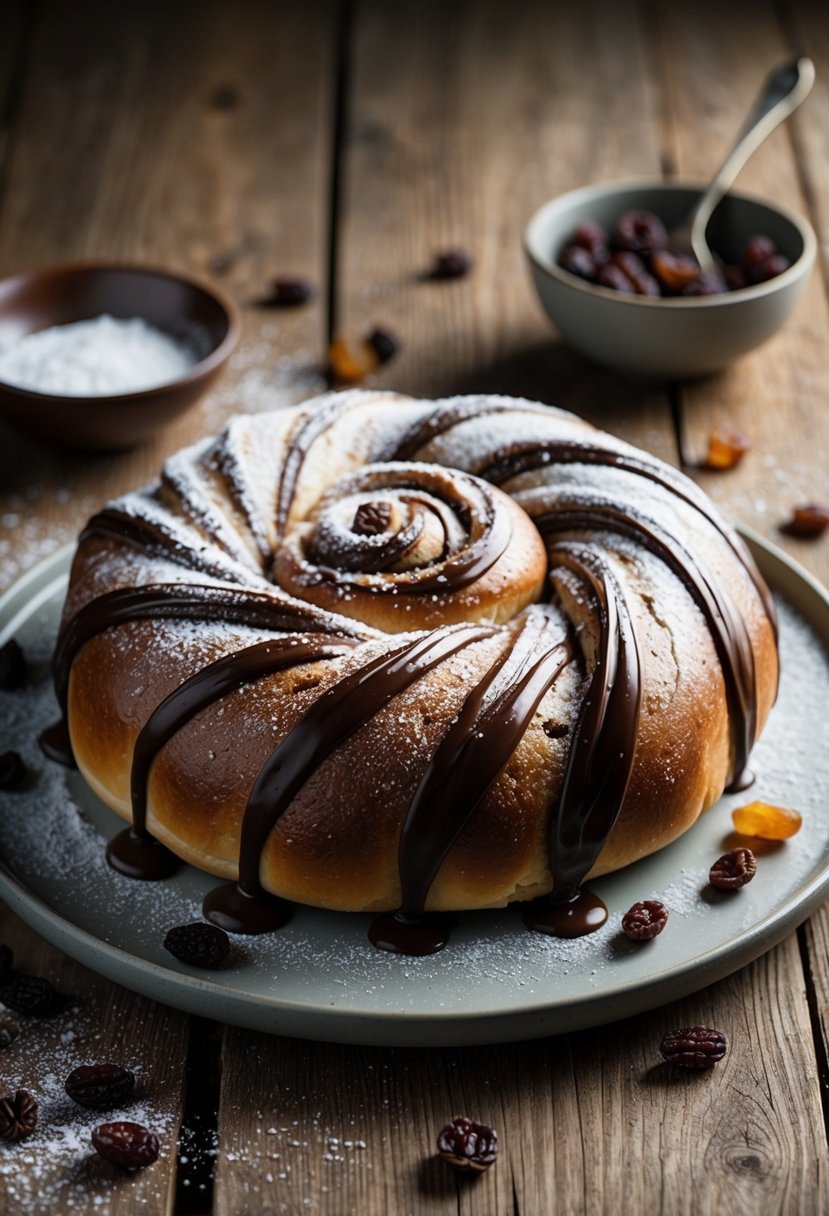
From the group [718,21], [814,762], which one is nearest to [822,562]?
[814,762]

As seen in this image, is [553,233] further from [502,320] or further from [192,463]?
[192,463]

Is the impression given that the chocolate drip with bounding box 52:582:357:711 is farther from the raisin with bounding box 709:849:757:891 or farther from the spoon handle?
the spoon handle

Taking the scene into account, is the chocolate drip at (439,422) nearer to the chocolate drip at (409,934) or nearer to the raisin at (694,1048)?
the chocolate drip at (409,934)

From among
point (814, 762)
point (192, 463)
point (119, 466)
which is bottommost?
point (119, 466)

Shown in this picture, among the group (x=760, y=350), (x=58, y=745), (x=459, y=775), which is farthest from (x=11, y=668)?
(x=760, y=350)

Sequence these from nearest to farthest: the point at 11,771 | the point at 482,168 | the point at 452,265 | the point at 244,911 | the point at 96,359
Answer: the point at 244,911 < the point at 11,771 < the point at 96,359 < the point at 452,265 < the point at 482,168

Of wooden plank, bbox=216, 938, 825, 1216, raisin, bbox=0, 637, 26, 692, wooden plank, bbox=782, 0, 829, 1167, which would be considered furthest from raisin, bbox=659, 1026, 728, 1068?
raisin, bbox=0, 637, 26, 692

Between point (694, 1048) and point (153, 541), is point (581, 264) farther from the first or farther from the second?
point (694, 1048)
